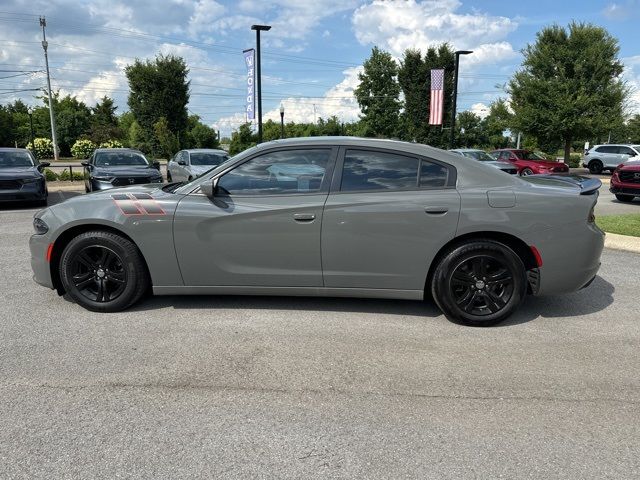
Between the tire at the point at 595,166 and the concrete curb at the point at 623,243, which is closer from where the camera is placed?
the concrete curb at the point at 623,243

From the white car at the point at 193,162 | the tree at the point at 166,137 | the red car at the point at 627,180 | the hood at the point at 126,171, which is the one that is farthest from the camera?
the tree at the point at 166,137

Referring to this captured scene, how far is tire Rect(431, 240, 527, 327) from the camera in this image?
411cm

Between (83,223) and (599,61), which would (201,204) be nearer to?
(83,223)

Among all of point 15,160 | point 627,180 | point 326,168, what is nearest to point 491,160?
point 627,180

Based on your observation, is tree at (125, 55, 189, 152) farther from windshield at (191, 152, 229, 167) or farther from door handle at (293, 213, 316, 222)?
door handle at (293, 213, 316, 222)

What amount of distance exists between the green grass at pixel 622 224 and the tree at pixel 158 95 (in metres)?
36.2

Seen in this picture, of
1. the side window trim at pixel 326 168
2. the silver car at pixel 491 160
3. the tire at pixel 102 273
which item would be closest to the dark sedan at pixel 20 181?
the tire at pixel 102 273

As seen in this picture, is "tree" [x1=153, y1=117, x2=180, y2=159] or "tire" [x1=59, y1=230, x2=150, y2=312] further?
"tree" [x1=153, y1=117, x2=180, y2=159]

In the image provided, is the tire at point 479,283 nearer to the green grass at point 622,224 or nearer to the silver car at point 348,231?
the silver car at point 348,231

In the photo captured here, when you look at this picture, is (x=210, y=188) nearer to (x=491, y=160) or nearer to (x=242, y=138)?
(x=491, y=160)

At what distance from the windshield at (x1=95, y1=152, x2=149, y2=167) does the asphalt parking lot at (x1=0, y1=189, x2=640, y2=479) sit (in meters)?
8.97

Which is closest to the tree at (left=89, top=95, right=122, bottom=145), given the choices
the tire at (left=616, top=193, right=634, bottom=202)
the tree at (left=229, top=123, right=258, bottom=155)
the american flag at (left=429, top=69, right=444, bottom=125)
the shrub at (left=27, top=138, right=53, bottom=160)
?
the shrub at (left=27, top=138, right=53, bottom=160)

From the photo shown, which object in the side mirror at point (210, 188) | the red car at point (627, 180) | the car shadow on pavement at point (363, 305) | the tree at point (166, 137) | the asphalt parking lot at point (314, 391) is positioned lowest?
the asphalt parking lot at point (314, 391)

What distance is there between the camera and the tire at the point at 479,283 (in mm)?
4113
